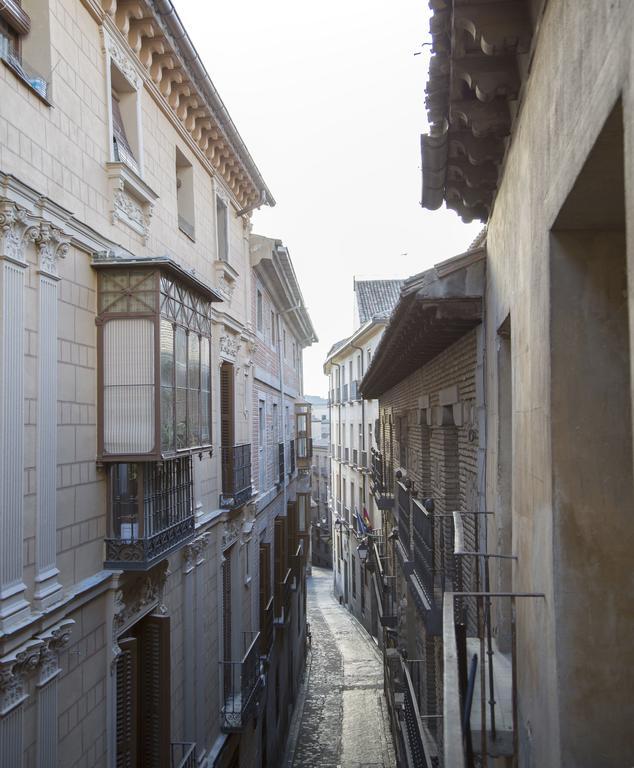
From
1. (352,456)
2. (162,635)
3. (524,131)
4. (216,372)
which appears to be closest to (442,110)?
(524,131)

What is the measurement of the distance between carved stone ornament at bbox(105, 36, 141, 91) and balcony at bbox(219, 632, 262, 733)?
8166 mm

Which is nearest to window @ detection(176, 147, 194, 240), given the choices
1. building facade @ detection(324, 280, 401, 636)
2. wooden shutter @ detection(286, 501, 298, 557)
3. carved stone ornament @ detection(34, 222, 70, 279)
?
carved stone ornament @ detection(34, 222, 70, 279)

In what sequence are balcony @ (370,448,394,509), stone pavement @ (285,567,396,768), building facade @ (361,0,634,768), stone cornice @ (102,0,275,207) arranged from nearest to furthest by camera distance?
building facade @ (361,0,634,768) → stone cornice @ (102,0,275,207) → stone pavement @ (285,567,396,768) → balcony @ (370,448,394,509)

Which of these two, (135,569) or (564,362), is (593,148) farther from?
(135,569)

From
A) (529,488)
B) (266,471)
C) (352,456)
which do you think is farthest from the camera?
(352,456)

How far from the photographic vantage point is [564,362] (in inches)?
128

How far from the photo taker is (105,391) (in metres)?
6.50

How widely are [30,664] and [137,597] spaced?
2305 millimetres

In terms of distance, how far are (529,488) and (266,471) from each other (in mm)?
12680

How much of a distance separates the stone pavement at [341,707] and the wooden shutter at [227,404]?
307 inches

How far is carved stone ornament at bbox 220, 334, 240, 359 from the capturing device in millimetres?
11609

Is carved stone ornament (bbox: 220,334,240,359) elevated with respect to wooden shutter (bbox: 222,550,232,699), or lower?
elevated

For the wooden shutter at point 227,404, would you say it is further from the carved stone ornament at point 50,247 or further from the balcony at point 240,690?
the carved stone ornament at point 50,247

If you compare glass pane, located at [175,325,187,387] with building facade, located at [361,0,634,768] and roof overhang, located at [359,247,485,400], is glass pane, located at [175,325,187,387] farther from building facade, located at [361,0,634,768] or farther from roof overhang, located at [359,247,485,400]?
building facade, located at [361,0,634,768]
